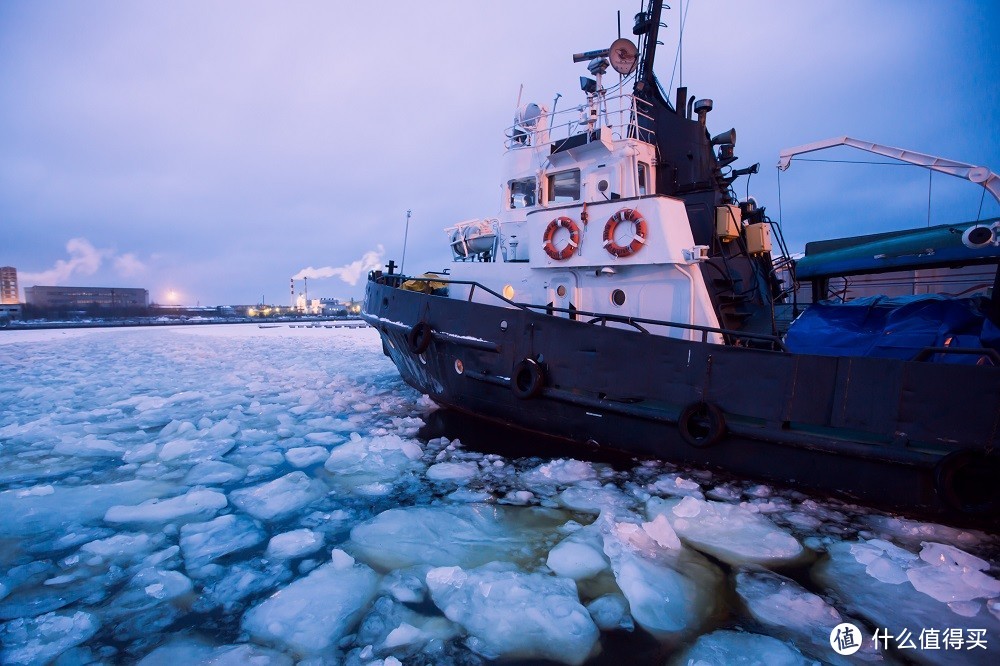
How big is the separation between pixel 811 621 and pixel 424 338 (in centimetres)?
507

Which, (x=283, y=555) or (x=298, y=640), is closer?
(x=298, y=640)

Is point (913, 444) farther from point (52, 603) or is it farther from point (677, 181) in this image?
point (52, 603)

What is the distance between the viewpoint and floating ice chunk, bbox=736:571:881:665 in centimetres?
231

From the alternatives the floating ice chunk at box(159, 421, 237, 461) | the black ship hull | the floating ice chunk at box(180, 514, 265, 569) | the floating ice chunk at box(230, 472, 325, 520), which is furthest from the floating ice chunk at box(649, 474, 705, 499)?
the floating ice chunk at box(159, 421, 237, 461)

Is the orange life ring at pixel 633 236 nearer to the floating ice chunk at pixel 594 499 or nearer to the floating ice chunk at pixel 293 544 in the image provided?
the floating ice chunk at pixel 594 499

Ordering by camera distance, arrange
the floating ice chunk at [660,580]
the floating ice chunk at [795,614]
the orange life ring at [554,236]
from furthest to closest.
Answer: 1. the orange life ring at [554,236]
2. the floating ice chunk at [660,580]
3. the floating ice chunk at [795,614]

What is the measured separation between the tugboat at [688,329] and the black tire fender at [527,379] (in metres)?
0.02

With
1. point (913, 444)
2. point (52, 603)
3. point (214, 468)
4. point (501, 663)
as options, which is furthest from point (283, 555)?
point (913, 444)

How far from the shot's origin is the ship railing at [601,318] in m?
4.36

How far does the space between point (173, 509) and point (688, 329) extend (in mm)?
5382

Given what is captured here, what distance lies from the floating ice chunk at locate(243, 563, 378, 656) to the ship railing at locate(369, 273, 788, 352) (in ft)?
9.68

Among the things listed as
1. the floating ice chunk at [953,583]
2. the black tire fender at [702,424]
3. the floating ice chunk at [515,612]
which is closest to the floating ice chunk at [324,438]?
the floating ice chunk at [515,612]

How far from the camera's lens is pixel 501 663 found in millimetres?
2248

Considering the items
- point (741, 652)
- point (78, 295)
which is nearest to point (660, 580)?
point (741, 652)
